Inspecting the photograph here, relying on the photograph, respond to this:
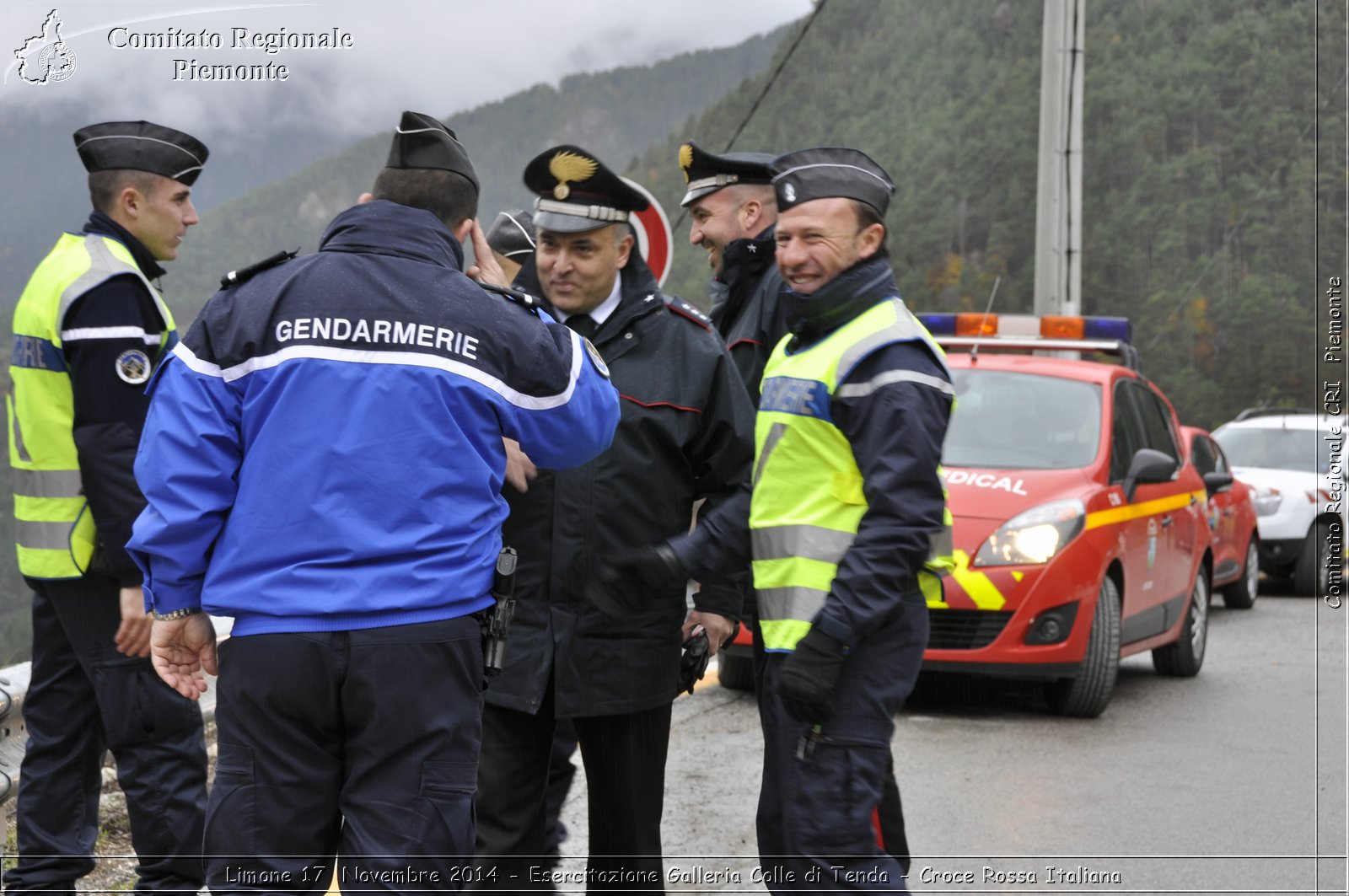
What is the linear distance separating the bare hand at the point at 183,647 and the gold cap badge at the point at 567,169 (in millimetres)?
1520

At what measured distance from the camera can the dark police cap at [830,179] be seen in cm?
353

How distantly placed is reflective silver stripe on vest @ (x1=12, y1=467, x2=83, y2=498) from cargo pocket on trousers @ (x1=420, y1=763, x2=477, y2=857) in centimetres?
175

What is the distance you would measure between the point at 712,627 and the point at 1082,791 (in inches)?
111

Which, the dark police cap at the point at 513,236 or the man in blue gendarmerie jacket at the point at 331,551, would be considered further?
the dark police cap at the point at 513,236

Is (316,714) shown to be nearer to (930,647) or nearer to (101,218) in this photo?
(101,218)

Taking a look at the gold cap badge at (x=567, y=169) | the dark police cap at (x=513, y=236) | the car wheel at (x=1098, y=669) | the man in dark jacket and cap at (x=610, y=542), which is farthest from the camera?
the car wheel at (x=1098, y=669)

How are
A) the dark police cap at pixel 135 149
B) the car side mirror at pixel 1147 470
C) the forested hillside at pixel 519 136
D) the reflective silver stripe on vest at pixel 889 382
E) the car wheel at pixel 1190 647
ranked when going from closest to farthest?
1. the reflective silver stripe on vest at pixel 889 382
2. the dark police cap at pixel 135 149
3. the car side mirror at pixel 1147 470
4. the car wheel at pixel 1190 647
5. the forested hillside at pixel 519 136

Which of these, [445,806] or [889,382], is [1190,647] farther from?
[445,806]

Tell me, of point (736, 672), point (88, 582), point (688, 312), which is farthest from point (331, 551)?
point (736, 672)

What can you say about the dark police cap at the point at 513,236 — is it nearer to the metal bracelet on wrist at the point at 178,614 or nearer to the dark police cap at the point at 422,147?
the dark police cap at the point at 422,147

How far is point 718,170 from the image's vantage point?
15.3ft

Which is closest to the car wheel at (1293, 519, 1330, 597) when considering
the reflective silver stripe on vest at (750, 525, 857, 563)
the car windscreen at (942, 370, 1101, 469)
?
the car windscreen at (942, 370, 1101, 469)

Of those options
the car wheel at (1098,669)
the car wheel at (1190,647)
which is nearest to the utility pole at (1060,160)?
the car wheel at (1190,647)

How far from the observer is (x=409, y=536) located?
2.85 m
